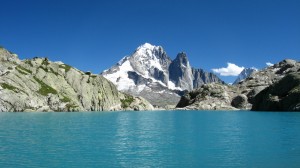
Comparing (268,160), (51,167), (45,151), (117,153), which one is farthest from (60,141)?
(268,160)

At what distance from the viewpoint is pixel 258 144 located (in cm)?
6112

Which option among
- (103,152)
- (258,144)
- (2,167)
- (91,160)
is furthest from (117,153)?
(258,144)

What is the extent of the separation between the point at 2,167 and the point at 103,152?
16203 millimetres

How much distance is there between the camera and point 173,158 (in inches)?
1857

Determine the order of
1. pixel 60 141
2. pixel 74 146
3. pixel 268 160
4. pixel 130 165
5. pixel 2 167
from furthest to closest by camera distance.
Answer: pixel 60 141 → pixel 74 146 → pixel 268 160 → pixel 130 165 → pixel 2 167

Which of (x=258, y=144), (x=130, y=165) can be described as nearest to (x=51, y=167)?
(x=130, y=165)

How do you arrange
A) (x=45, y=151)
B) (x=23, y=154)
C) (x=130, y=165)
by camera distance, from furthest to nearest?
(x=45, y=151)
(x=23, y=154)
(x=130, y=165)

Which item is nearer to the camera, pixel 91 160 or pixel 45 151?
pixel 91 160

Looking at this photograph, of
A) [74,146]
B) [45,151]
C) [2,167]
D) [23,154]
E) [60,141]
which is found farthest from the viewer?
[60,141]

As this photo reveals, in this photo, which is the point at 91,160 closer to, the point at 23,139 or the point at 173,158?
the point at 173,158

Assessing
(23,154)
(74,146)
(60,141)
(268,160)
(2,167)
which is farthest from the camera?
(60,141)

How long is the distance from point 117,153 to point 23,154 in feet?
45.7

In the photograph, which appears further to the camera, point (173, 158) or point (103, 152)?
point (103, 152)

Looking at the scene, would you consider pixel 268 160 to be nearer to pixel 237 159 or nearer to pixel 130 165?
pixel 237 159
